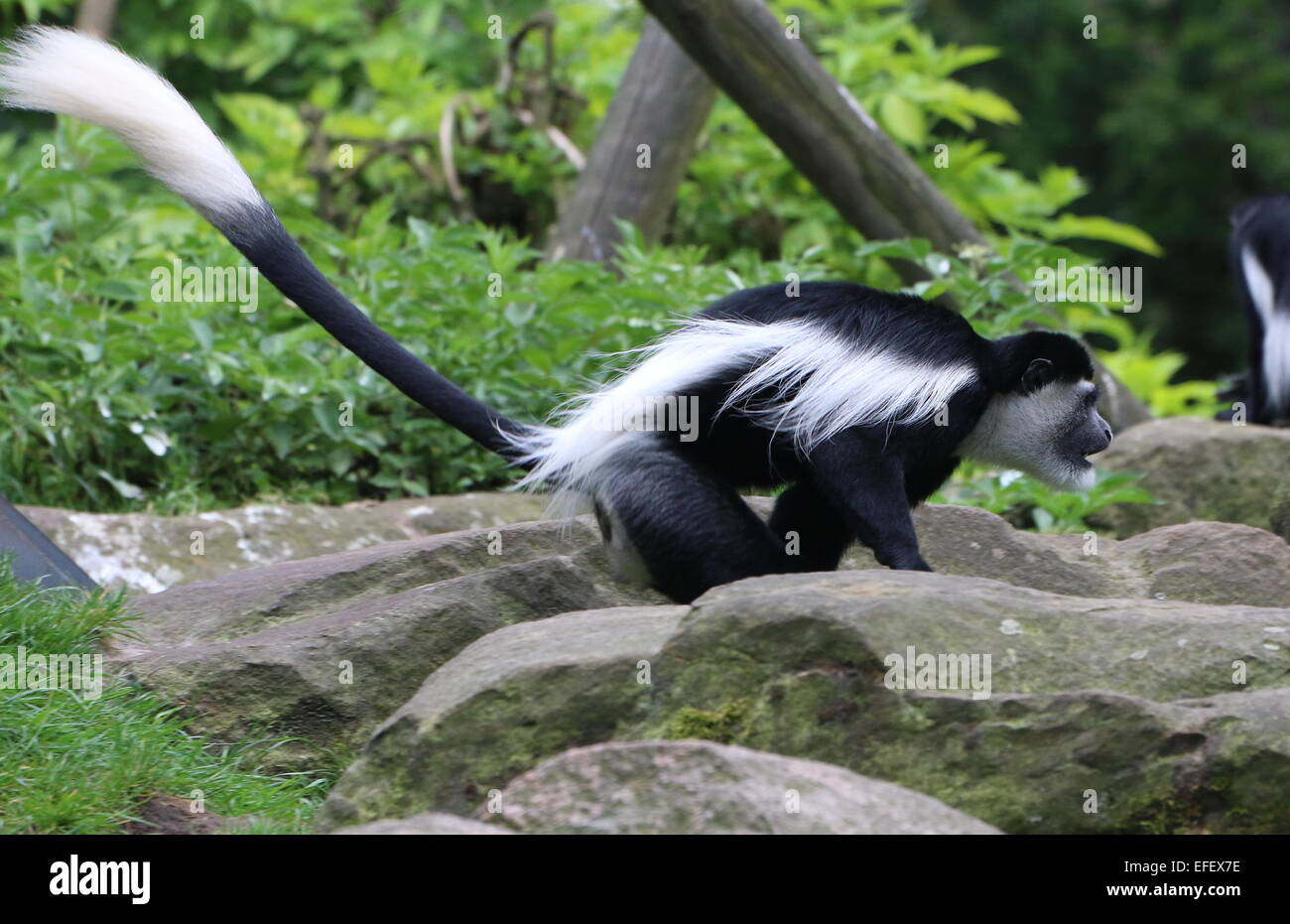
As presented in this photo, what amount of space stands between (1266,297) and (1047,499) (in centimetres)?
234

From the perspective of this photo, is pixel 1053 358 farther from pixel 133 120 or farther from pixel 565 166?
pixel 565 166

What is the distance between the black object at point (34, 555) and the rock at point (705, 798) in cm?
151

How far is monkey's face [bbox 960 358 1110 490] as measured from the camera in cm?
296

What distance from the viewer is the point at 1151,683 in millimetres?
2209

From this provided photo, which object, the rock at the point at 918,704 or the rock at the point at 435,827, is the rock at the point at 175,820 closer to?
the rock at the point at 918,704

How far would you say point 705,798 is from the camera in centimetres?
177

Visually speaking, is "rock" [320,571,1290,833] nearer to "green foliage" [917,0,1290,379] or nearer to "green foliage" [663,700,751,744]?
"green foliage" [663,700,751,744]

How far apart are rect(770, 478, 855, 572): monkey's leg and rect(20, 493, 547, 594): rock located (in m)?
1.13

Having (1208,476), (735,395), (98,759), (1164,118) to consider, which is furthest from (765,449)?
(1164,118)

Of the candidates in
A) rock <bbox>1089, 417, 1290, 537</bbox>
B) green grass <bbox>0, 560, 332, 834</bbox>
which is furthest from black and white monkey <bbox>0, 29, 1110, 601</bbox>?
rock <bbox>1089, 417, 1290, 537</bbox>

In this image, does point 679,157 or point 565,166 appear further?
point 565,166

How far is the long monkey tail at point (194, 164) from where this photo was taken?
266 centimetres

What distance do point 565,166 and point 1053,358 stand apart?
131 inches

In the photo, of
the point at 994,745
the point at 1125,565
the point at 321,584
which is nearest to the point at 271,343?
the point at 321,584
